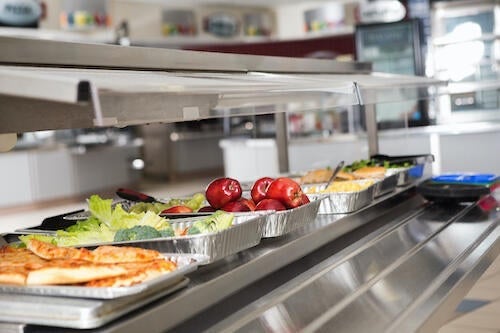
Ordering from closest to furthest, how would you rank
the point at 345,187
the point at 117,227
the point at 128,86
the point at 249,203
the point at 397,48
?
the point at 128,86, the point at 117,227, the point at 249,203, the point at 345,187, the point at 397,48

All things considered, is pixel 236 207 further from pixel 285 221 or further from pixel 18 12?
pixel 18 12

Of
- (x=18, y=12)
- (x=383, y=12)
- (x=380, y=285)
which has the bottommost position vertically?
(x=380, y=285)

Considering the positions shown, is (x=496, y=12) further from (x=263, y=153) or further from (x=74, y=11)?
(x=74, y=11)

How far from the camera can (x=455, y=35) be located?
9.37 metres

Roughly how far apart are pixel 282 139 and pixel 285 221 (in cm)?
192

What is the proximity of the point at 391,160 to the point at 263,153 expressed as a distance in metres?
4.23

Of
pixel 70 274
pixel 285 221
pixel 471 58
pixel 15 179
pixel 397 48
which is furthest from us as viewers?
pixel 15 179

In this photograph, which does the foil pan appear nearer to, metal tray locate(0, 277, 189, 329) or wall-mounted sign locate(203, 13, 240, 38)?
metal tray locate(0, 277, 189, 329)

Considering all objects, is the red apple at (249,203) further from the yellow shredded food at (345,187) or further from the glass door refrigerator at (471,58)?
the glass door refrigerator at (471,58)

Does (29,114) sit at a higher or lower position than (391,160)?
higher

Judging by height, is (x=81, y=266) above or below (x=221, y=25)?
below

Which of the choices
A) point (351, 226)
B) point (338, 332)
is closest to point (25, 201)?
point (351, 226)

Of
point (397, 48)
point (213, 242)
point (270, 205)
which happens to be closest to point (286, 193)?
point (270, 205)

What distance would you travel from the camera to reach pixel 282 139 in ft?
13.3
